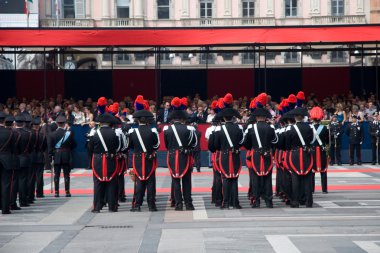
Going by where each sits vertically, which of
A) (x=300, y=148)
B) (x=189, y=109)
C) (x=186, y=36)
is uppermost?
(x=186, y=36)

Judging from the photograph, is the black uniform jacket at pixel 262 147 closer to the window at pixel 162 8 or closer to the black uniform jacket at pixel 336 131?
the black uniform jacket at pixel 336 131

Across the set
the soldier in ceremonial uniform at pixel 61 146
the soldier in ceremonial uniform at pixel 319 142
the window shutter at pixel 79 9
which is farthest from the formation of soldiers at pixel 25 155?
the window shutter at pixel 79 9

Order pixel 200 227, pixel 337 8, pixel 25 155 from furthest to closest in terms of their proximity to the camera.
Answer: pixel 337 8
pixel 25 155
pixel 200 227

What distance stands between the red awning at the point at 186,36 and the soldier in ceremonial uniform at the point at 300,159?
1272cm

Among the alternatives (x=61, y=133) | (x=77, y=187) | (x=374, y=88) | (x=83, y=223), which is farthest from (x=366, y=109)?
(x=83, y=223)

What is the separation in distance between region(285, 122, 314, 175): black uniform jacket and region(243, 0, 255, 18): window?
55.9 metres

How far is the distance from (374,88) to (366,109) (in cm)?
521

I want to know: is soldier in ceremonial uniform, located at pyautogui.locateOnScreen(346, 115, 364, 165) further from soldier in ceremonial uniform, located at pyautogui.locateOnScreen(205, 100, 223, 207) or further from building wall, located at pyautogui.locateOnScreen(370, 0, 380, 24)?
building wall, located at pyautogui.locateOnScreen(370, 0, 380, 24)

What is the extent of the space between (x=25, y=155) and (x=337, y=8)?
184ft

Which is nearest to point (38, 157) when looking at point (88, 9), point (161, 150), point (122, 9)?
point (161, 150)

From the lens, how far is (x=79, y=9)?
76.3m

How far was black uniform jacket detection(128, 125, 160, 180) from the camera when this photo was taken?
21.2 metres

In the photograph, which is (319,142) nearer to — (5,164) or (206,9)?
(5,164)

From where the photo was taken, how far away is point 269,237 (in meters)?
16.5
